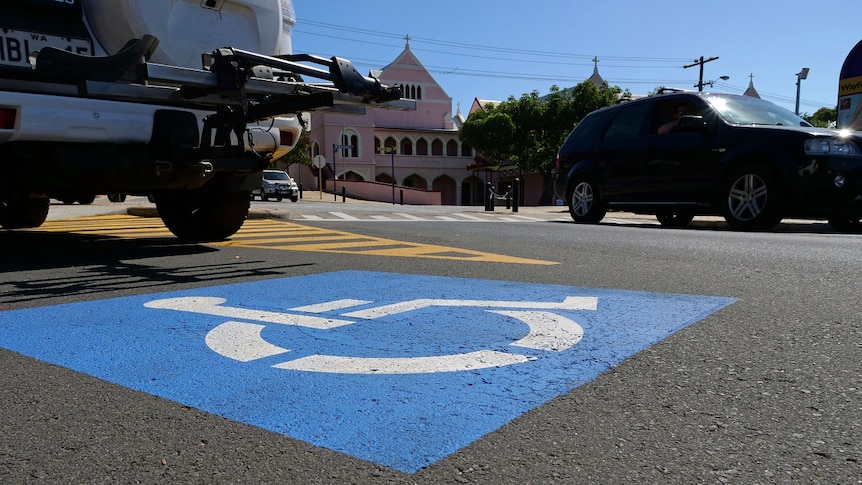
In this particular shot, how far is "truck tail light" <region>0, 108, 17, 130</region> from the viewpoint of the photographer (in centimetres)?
417

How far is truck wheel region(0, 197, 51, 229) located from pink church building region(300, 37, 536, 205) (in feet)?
143

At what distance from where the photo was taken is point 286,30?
590cm

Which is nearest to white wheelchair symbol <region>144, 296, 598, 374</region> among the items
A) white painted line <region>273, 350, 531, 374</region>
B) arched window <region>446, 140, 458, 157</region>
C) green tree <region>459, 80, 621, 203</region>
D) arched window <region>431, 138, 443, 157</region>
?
white painted line <region>273, 350, 531, 374</region>

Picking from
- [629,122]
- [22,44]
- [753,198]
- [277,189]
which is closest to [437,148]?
[277,189]

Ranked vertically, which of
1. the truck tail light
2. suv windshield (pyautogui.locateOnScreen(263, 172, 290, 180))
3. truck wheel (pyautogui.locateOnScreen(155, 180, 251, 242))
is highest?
the truck tail light

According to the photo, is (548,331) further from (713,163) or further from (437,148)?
(437,148)

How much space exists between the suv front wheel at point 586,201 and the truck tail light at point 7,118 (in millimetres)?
8322

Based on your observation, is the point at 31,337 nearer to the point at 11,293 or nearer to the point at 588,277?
the point at 11,293

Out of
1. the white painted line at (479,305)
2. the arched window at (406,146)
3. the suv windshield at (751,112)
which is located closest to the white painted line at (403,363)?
the white painted line at (479,305)

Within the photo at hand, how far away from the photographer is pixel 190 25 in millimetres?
5008

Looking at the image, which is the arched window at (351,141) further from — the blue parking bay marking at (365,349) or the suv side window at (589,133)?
the blue parking bay marking at (365,349)

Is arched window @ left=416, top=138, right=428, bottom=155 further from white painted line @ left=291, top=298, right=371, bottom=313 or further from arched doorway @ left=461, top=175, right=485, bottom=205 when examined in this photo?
white painted line @ left=291, top=298, right=371, bottom=313

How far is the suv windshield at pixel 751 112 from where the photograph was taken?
877 centimetres

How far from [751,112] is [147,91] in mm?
7703
